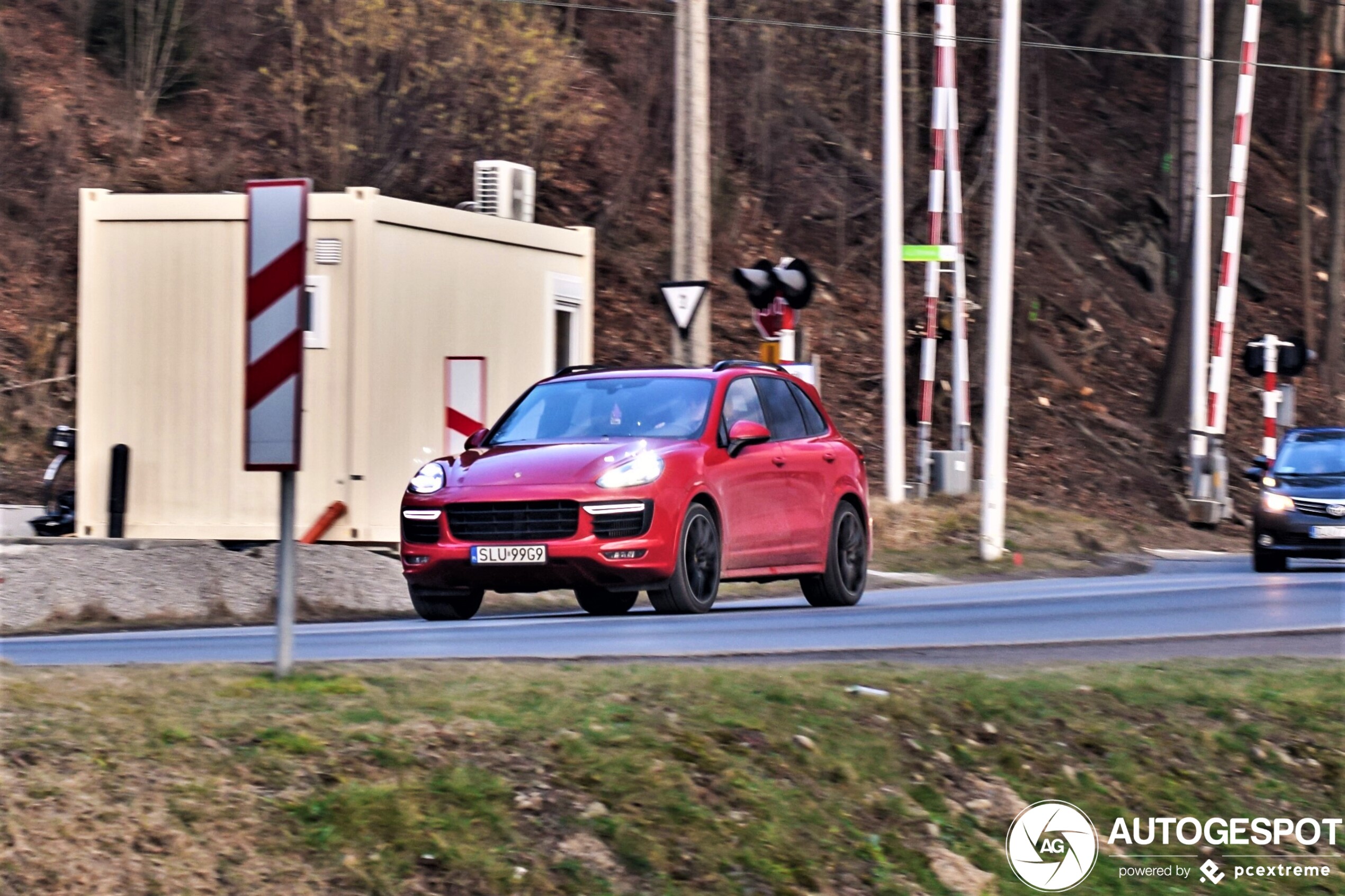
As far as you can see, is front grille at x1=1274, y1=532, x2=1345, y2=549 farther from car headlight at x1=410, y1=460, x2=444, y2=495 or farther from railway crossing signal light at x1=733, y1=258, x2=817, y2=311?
car headlight at x1=410, y1=460, x2=444, y2=495

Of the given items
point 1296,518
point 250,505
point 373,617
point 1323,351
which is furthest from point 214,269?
point 1323,351

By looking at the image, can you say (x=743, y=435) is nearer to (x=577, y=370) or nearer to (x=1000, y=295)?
(x=577, y=370)

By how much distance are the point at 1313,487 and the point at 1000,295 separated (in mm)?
4068

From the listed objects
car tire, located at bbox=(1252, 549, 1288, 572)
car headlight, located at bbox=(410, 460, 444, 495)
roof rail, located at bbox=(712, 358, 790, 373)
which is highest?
roof rail, located at bbox=(712, 358, 790, 373)

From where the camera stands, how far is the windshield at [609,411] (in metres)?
14.0

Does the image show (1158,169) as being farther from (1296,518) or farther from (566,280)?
(566,280)

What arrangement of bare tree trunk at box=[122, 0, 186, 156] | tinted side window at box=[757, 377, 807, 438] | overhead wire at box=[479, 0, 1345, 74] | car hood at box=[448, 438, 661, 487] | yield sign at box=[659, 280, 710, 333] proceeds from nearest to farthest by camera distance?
car hood at box=[448, 438, 661, 487] < tinted side window at box=[757, 377, 807, 438] < yield sign at box=[659, 280, 710, 333] < overhead wire at box=[479, 0, 1345, 74] < bare tree trunk at box=[122, 0, 186, 156]

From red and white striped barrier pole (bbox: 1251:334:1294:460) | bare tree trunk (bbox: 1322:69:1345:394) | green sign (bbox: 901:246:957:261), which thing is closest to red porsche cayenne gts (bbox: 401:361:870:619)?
green sign (bbox: 901:246:957:261)

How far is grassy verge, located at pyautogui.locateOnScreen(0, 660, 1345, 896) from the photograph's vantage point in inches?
242

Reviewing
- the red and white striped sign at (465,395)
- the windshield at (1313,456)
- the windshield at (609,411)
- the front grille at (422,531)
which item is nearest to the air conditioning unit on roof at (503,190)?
the red and white striped sign at (465,395)

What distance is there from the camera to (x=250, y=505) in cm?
1748

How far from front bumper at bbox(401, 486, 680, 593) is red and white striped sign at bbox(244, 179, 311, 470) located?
5.01 metres

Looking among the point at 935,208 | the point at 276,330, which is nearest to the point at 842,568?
the point at 276,330

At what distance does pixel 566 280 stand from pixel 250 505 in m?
4.38
